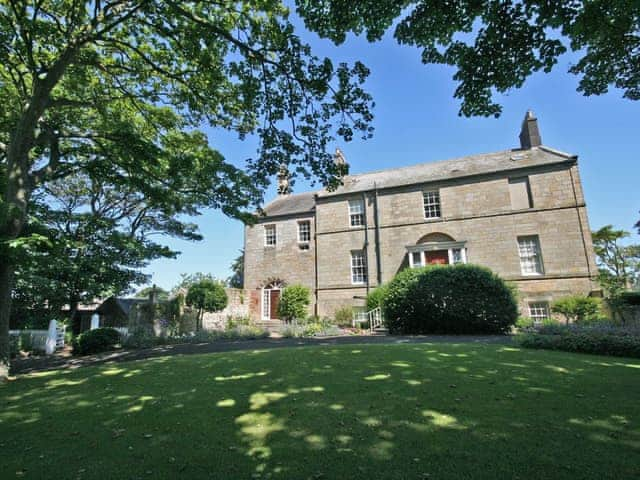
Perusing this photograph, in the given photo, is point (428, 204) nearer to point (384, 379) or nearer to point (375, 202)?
point (375, 202)

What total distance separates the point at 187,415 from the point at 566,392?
4.98 metres

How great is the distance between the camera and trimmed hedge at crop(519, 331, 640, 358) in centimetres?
729

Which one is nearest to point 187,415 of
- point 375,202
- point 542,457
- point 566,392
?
point 542,457

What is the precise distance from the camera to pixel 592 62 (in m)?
5.86

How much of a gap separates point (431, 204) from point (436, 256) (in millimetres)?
A: 3396

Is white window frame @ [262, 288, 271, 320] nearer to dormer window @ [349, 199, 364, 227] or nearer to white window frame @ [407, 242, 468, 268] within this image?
dormer window @ [349, 199, 364, 227]

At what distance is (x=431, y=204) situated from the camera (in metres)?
20.9

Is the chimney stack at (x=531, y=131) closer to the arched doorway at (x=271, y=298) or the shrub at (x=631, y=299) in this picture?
the shrub at (x=631, y=299)

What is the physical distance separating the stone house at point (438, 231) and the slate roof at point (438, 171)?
0.21 ft

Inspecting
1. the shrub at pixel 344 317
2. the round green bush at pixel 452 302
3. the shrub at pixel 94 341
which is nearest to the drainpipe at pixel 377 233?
the shrub at pixel 344 317

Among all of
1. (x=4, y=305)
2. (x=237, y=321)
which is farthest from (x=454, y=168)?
(x=4, y=305)

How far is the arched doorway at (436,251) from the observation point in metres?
19.3

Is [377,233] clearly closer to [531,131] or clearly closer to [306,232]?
[306,232]

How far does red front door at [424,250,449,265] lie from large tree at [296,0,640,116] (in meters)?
14.5
